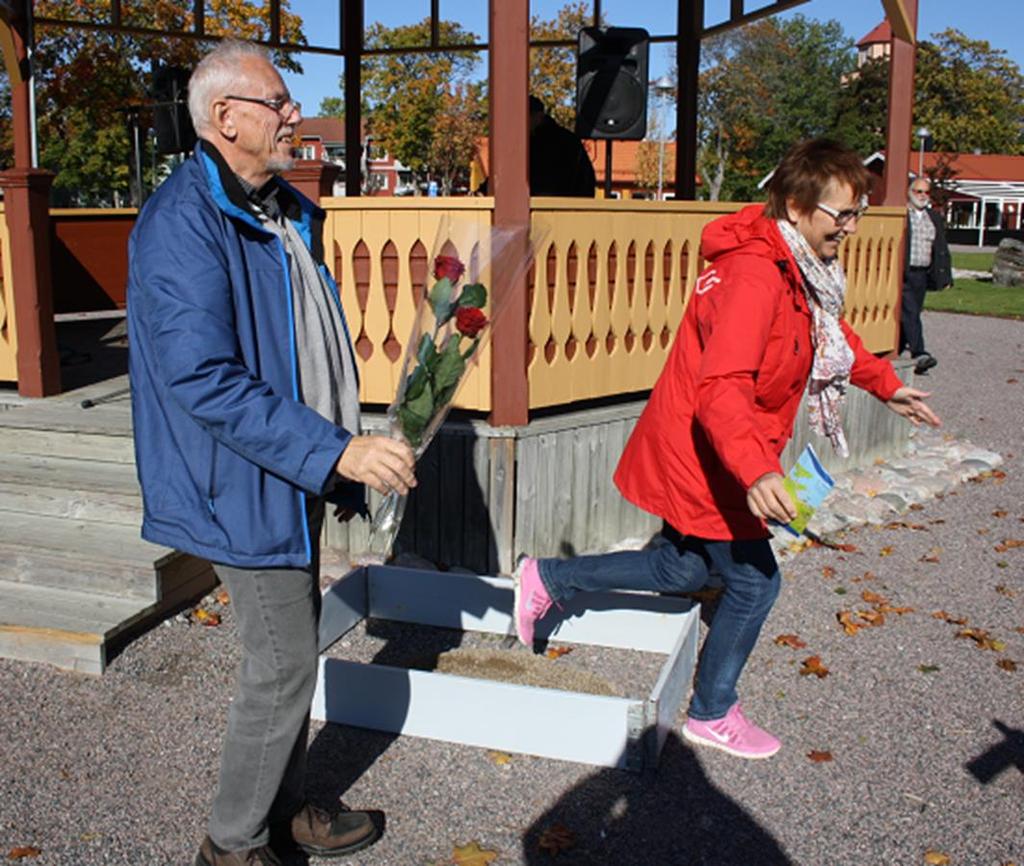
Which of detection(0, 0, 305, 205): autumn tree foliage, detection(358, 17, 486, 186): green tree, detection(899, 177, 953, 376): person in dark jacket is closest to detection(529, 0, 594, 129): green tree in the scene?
detection(358, 17, 486, 186): green tree

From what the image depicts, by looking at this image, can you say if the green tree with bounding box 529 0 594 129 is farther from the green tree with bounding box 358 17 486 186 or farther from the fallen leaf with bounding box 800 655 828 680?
the fallen leaf with bounding box 800 655 828 680

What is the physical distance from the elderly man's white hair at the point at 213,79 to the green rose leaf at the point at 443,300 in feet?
2.82

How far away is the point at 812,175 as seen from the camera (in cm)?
374

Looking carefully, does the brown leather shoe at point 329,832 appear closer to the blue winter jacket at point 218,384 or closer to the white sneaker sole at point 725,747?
the blue winter jacket at point 218,384

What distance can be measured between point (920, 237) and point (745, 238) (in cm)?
1060

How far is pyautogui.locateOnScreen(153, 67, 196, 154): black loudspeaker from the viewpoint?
34.7 ft

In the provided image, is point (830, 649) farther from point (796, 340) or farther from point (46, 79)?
point (46, 79)

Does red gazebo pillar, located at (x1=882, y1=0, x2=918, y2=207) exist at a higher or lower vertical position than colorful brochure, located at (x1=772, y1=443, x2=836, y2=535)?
higher

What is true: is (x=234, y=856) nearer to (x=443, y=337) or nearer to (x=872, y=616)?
(x=443, y=337)

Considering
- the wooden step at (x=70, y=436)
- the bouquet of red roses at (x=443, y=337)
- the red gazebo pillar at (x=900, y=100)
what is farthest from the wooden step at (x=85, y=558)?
the red gazebo pillar at (x=900, y=100)

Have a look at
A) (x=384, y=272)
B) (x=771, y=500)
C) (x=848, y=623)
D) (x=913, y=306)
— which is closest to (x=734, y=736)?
(x=771, y=500)

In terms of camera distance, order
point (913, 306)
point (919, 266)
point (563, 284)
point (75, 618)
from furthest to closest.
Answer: point (919, 266) → point (913, 306) → point (563, 284) → point (75, 618)

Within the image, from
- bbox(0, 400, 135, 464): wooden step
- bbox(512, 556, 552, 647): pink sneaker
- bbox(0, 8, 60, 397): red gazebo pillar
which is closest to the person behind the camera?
bbox(512, 556, 552, 647): pink sneaker

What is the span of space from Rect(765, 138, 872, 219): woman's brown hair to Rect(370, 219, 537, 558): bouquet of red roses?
0.97 metres
